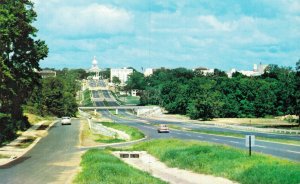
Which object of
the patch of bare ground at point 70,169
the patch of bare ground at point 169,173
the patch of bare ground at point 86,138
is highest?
the patch of bare ground at point 86,138

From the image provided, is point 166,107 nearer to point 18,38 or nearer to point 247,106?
point 247,106

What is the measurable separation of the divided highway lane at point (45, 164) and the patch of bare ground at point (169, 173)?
5912 mm

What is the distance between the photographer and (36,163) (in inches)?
1654

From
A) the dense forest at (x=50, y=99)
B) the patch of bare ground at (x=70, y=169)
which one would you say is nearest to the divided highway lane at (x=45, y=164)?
the patch of bare ground at (x=70, y=169)

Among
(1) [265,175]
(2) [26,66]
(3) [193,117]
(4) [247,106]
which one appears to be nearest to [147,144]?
(2) [26,66]

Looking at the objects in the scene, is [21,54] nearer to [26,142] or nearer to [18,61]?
[18,61]

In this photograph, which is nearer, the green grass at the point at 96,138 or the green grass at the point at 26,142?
the green grass at the point at 26,142

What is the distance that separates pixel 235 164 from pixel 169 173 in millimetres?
6842

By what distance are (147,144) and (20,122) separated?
2373cm

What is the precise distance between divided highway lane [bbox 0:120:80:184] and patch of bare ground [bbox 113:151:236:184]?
5912 mm

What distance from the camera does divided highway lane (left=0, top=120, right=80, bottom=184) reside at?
106 ft

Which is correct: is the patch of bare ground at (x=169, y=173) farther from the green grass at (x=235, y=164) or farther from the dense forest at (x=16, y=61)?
the dense forest at (x=16, y=61)

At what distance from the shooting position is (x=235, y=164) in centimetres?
3372

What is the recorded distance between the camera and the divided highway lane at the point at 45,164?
3241 cm
